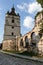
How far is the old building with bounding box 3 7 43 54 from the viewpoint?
81.7ft

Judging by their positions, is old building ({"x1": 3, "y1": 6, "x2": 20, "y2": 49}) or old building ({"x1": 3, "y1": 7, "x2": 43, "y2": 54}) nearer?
old building ({"x1": 3, "y1": 7, "x2": 43, "y2": 54})

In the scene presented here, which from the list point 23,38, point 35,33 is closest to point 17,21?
point 23,38

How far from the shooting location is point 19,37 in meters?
A: 34.8

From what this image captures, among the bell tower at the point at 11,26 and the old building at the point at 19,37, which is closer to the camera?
the old building at the point at 19,37

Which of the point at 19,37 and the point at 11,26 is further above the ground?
the point at 11,26

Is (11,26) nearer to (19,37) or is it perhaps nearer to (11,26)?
(11,26)

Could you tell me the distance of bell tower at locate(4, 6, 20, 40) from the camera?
5394cm

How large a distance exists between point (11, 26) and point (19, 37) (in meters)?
21.4

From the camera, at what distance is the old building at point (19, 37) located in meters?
24.9

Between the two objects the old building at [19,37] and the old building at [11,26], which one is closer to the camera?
the old building at [19,37]

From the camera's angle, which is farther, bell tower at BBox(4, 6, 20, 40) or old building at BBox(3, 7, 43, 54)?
bell tower at BBox(4, 6, 20, 40)

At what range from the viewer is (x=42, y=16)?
104 ft

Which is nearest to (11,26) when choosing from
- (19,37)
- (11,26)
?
(11,26)

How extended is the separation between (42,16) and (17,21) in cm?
2670
